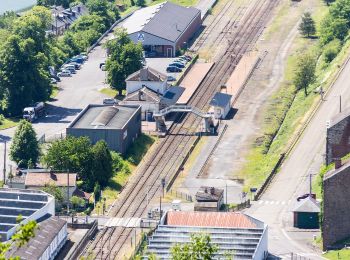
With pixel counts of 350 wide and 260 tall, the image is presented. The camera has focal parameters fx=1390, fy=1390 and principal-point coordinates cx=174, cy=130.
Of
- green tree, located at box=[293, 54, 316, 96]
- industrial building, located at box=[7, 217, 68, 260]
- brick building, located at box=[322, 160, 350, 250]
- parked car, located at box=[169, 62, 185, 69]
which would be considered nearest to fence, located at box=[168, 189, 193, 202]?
industrial building, located at box=[7, 217, 68, 260]

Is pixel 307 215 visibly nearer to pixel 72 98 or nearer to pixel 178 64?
pixel 72 98

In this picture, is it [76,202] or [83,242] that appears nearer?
[83,242]

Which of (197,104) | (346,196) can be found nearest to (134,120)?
(197,104)

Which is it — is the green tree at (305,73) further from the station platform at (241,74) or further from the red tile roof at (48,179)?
the red tile roof at (48,179)

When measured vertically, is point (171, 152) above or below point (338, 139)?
below

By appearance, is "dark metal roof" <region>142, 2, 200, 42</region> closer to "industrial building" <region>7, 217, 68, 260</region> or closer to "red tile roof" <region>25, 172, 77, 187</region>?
"red tile roof" <region>25, 172, 77, 187</region>

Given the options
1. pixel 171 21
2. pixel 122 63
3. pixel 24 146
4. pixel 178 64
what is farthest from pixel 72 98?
pixel 171 21

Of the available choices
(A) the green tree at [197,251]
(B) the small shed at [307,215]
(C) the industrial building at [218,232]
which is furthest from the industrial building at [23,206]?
(A) the green tree at [197,251]
